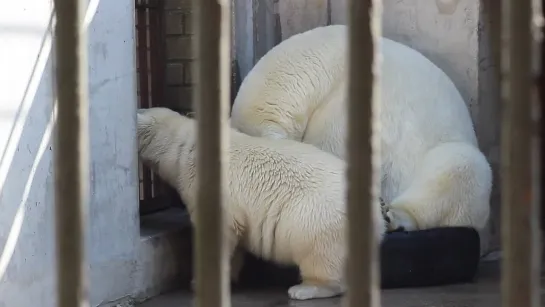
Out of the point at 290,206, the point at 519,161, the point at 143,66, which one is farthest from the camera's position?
the point at 143,66

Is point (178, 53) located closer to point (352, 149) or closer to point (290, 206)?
point (290, 206)

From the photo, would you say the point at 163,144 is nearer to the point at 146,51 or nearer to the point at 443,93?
the point at 146,51

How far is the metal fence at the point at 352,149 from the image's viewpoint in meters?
0.67

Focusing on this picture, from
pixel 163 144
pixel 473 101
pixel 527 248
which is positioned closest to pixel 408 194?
pixel 473 101

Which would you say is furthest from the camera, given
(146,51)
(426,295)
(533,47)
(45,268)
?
(146,51)

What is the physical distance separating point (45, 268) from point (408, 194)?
126 centimetres

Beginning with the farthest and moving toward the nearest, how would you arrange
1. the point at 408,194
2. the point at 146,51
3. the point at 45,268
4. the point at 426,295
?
the point at 146,51, the point at 408,194, the point at 426,295, the point at 45,268

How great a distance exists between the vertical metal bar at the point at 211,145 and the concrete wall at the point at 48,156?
3.75ft

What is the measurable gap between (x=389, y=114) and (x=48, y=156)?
1273mm

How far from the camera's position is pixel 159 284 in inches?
111

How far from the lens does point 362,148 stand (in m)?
0.68

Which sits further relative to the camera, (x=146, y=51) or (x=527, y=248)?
(x=146, y=51)

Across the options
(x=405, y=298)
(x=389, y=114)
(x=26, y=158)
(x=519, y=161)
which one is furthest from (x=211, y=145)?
(x=389, y=114)

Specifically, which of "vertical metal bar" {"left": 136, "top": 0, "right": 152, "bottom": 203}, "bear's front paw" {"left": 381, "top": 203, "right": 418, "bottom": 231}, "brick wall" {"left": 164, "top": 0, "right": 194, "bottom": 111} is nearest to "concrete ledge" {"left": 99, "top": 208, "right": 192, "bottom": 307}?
"vertical metal bar" {"left": 136, "top": 0, "right": 152, "bottom": 203}
